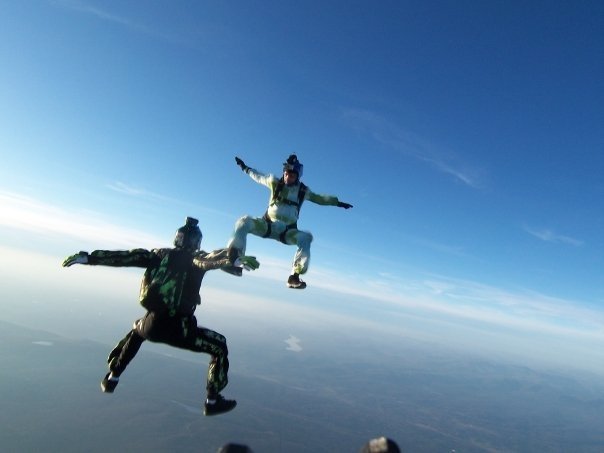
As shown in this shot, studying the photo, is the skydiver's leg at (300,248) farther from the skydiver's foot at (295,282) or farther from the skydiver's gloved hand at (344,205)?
the skydiver's gloved hand at (344,205)

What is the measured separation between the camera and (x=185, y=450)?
18312cm

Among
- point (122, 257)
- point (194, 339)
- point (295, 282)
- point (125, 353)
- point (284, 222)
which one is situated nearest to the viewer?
point (194, 339)

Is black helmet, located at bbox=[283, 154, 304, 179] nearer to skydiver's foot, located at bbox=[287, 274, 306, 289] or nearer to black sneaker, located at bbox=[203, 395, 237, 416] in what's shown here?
skydiver's foot, located at bbox=[287, 274, 306, 289]

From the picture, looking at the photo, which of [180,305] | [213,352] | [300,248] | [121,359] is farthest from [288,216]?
[121,359]

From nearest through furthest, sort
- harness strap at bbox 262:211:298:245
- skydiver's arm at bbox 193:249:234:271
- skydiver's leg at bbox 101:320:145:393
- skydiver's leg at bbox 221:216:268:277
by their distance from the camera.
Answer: skydiver's arm at bbox 193:249:234:271 → skydiver's leg at bbox 101:320:145:393 → skydiver's leg at bbox 221:216:268:277 → harness strap at bbox 262:211:298:245

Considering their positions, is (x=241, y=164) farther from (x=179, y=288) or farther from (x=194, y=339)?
(x=194, y=339)

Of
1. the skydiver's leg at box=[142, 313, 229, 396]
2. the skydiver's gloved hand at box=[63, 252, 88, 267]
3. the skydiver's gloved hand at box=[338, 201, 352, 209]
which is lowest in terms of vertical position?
the skydiver's leg at box=[142, 313, 229, 396]

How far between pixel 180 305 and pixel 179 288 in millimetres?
254

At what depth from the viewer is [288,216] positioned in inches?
276

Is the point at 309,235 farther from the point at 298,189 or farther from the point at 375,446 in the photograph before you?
the point at 375,446

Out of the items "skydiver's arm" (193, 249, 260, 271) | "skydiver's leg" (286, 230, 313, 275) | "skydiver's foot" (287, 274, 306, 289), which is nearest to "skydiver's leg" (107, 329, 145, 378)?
"skydiver's arm" (193, 249, 260, 271)

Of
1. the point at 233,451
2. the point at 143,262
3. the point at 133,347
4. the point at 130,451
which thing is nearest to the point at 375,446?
the point at 233,451

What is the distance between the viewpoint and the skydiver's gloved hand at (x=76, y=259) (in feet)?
17.2

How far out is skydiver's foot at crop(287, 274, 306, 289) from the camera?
21.2 feet
